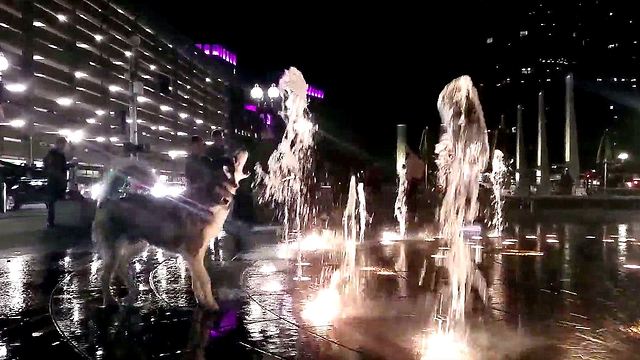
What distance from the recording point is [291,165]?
2692cm

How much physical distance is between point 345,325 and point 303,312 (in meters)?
0.81

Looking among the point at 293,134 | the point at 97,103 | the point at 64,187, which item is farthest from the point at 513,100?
the point at 64,187

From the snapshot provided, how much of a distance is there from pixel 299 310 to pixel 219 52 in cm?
12178

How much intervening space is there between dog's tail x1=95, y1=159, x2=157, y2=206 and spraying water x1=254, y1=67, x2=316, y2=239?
9486 millimetres

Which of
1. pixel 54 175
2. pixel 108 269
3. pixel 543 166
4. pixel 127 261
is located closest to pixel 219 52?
pixel 543 166

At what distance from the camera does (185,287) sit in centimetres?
928

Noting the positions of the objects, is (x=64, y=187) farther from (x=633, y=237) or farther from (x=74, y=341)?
(x=633, y=237)

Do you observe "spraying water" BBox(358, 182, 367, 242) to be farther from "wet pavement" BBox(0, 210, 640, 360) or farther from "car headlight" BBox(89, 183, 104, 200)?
"wet pavement" BBox(0, 210, 640, 360)

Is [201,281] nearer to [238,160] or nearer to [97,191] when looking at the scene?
[238,160]

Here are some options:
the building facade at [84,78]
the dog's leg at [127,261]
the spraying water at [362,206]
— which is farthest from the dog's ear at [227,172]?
the building facade at [84,78]

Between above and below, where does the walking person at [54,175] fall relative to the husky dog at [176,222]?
above

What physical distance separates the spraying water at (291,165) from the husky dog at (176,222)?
441 inches

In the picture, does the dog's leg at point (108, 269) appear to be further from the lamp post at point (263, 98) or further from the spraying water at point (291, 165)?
the lamp post at point (263, 98)

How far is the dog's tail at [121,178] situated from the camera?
8.43 meters
